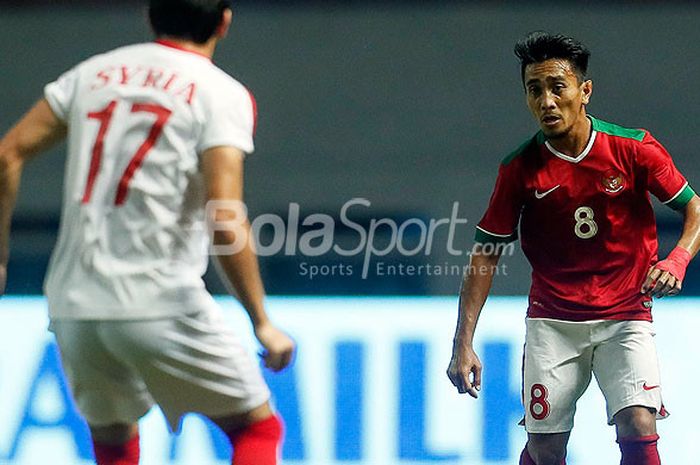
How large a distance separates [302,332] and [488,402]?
85 centimetres

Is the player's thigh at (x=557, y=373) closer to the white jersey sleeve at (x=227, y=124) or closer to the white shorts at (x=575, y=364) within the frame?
the white shorts at (x=575, y=364)

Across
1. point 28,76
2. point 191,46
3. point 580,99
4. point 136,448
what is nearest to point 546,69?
point 580,99

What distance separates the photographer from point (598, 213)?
4371mm

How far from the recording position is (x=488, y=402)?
5.85 meters

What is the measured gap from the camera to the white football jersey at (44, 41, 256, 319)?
3178 millimetres

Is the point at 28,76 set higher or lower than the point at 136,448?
higher

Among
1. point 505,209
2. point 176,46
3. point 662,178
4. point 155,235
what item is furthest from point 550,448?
point 176,46

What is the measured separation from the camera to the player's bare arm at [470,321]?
4512mm

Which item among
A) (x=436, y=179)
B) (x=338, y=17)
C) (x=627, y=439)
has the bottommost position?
(x=627, y=439)

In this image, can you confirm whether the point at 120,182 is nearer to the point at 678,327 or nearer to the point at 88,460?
the point at 88,460

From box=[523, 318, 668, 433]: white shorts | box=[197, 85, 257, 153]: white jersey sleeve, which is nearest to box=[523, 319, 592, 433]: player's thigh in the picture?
box=[523, 318, 668, 433]: white shorts

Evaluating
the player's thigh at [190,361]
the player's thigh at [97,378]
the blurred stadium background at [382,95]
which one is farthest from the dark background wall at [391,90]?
the player's thigh at [190,361]

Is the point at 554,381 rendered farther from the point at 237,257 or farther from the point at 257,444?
the point at 237,257

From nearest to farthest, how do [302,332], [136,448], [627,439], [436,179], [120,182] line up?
[120,182], [136,448], [627,439], [302,332], [436,179]
